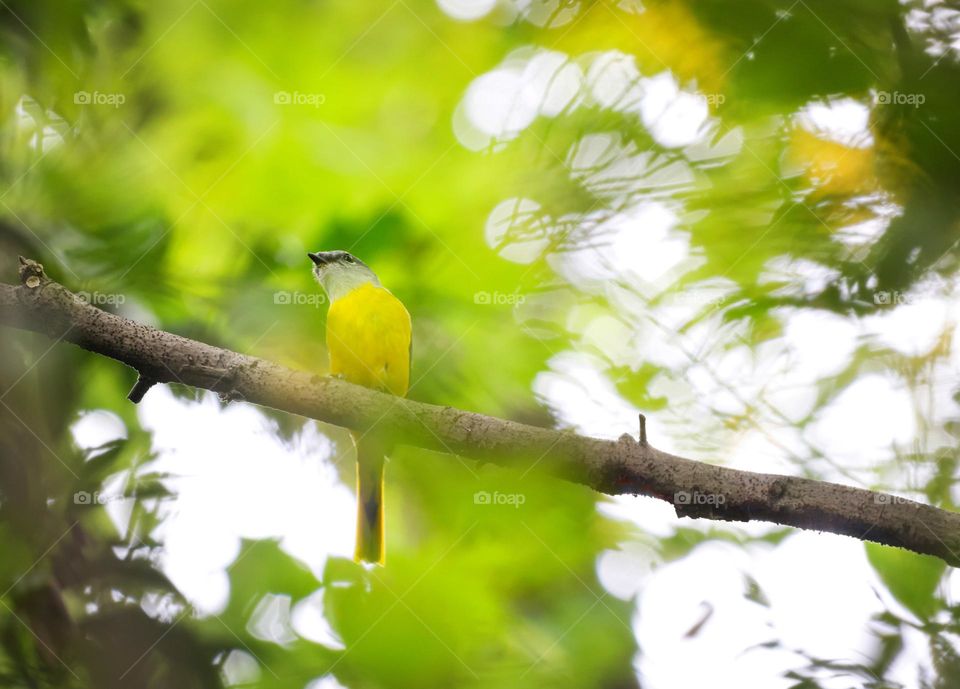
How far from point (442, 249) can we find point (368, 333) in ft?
4.30

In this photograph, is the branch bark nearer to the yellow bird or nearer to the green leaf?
the green leaf

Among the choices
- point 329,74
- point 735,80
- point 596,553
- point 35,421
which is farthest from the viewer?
point 329,74

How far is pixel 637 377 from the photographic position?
3.33 m

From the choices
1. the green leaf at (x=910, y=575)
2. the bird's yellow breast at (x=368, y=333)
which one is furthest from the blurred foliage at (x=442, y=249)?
the bird's yellow breast at (x=368, y=333)

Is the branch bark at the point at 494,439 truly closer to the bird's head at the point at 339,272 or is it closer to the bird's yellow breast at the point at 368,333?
the bird's head at the point at 339,272

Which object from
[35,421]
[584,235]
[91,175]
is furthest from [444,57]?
[35,421]

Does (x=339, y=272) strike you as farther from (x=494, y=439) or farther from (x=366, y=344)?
(x=494, y=439)

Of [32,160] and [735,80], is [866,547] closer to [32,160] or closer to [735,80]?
[735,80]

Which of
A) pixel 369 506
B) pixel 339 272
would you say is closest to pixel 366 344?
pixel 339 272

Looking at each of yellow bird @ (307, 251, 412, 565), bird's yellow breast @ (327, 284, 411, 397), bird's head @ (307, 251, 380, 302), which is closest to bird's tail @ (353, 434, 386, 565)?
yellow bird @ (307, 251, 412, 565)

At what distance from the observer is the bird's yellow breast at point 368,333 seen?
4578mm

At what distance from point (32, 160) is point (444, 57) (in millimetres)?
2046

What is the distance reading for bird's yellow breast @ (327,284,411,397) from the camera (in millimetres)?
A: 4578

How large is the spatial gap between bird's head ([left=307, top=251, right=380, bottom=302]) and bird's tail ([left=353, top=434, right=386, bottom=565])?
2.50 ft
